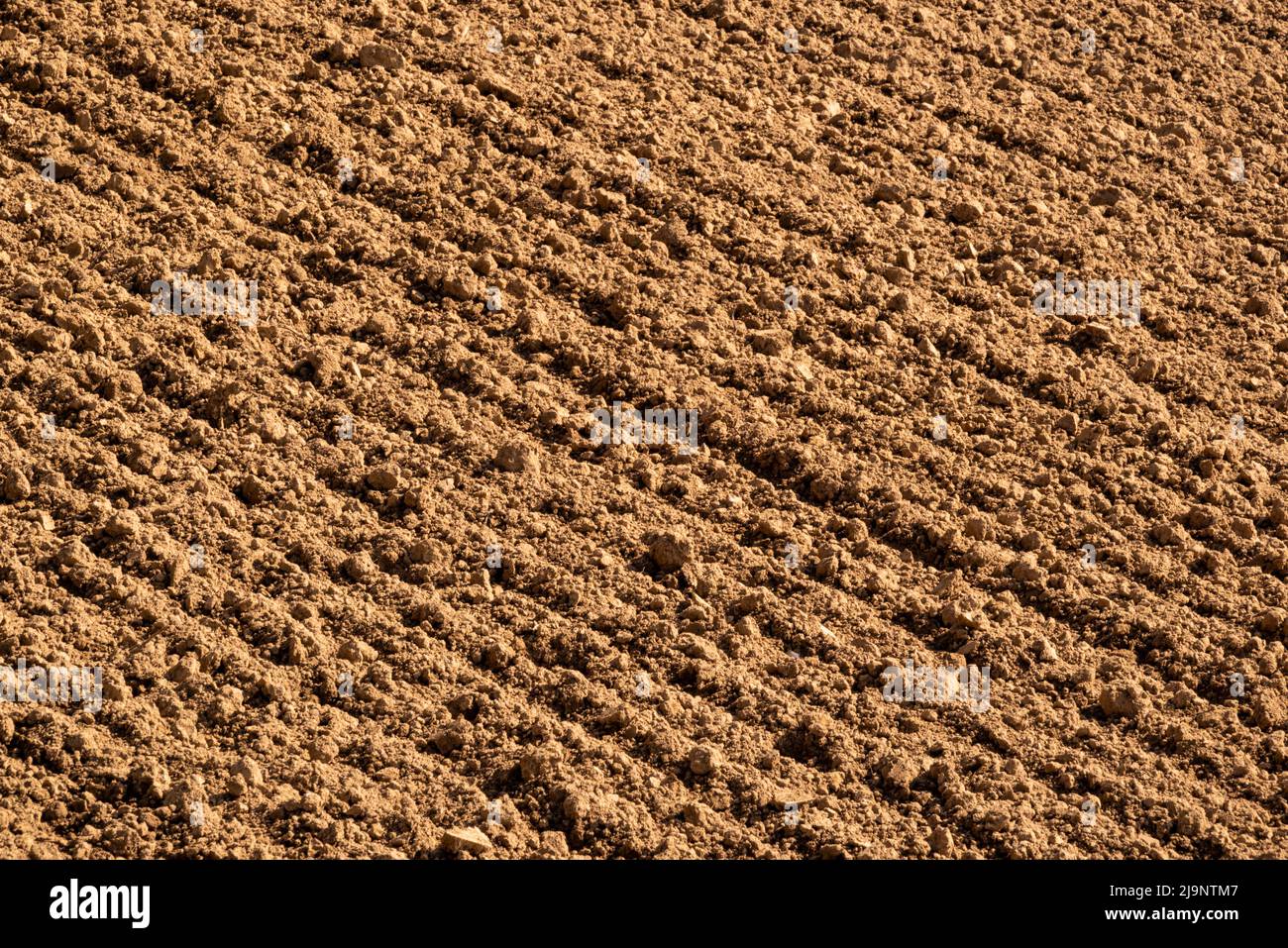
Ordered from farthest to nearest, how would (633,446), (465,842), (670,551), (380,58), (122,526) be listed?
1. (380,58)
2. (633,446)
3. (670,551)
4. (122,526)
5. (465,842)

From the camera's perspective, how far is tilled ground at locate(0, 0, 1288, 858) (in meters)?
4.29

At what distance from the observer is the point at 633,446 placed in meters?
4.88

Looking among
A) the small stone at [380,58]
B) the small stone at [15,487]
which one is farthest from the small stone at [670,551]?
the small stone at [380,58]

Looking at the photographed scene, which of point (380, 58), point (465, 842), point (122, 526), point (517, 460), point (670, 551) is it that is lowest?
point (465, 842)

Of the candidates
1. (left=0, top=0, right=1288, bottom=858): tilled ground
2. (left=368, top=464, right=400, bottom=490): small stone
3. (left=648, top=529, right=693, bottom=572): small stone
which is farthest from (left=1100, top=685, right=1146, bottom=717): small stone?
(left=368, top=464, right=400, bottom=490): small stone

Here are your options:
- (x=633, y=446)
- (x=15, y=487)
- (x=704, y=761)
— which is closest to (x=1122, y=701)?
(x=704, y=761)

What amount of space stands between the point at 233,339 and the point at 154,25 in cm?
129

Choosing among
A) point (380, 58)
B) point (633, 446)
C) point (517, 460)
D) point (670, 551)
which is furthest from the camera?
point (380, 58)

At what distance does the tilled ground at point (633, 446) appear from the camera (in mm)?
4293

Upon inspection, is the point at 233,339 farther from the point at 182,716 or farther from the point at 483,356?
the point at 182,716

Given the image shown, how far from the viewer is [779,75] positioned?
580cm

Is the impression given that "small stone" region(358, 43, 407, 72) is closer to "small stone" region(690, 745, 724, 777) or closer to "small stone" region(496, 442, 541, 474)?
"small stone" region(496, 442, 541, 474)

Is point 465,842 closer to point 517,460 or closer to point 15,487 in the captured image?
point 517,460

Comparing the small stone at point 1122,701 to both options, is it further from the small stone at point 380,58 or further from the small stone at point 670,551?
the small stone at point 380,58
